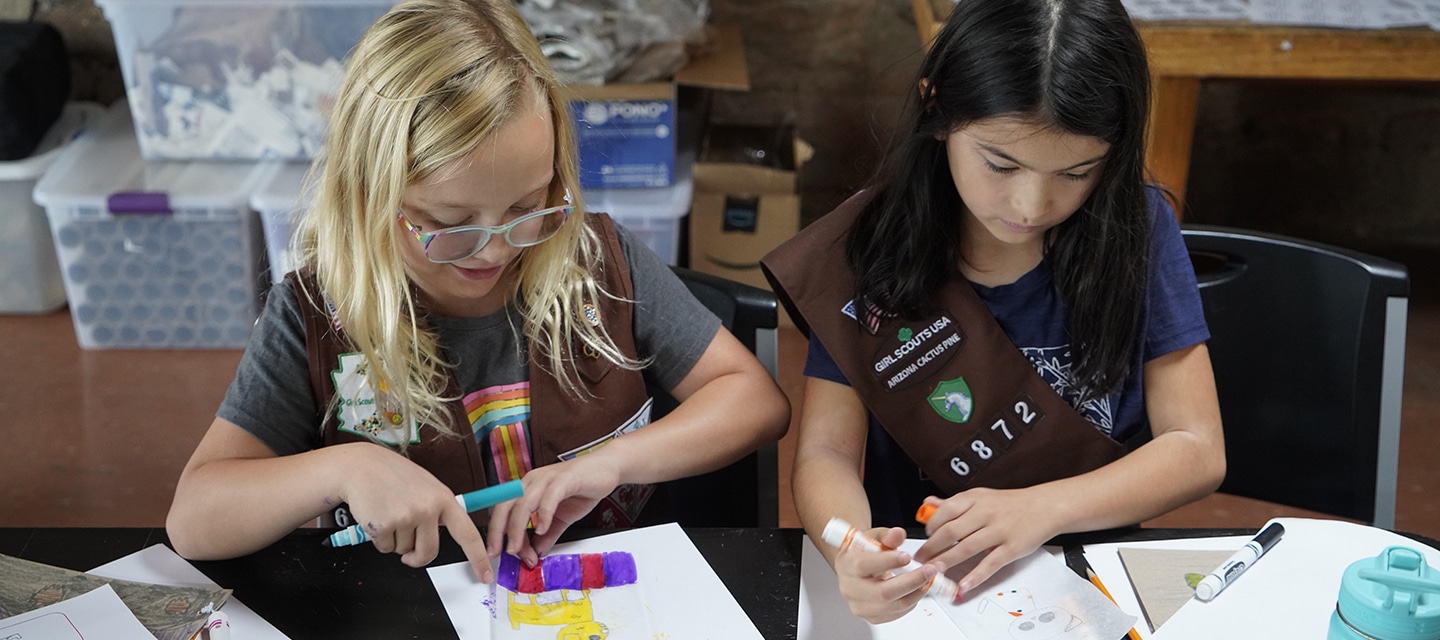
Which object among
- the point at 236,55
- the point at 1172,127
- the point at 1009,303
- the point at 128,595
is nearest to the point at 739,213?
the point at 1172,127

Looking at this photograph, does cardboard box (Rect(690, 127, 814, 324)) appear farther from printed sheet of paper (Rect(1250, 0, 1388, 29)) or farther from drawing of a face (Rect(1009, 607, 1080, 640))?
drawing of a face (Rect(1009, 607, 1080, 640))

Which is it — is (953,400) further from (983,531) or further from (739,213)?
(739,213)

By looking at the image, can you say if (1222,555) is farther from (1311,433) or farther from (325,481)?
(325,481)

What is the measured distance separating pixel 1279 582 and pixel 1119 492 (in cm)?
16

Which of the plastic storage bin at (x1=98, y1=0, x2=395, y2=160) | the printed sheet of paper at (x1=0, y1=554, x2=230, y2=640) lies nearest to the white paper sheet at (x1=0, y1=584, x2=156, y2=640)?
the printed sheet of paper at (x1=0, y1=554, x2=230, y2=640)

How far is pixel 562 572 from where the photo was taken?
1024 millimetres

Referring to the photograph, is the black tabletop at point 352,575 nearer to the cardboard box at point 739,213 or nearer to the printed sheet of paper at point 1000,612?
the printed sheet of paper at point 1000,612

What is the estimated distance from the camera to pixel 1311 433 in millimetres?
1382

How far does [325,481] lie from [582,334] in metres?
0.30

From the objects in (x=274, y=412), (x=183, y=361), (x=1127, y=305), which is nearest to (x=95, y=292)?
(x=183, y=361)

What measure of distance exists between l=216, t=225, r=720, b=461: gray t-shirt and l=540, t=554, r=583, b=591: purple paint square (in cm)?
21

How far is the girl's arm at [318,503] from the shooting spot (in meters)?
1.00

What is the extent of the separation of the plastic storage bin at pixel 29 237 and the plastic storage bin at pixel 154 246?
0.18ft

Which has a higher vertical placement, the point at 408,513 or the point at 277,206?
the point at 408,513
